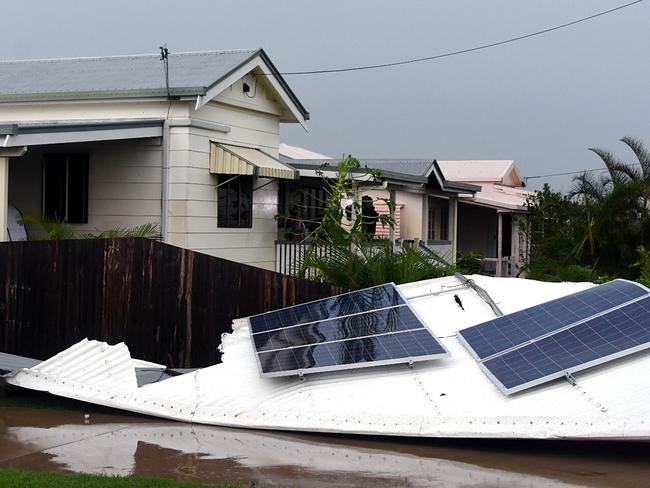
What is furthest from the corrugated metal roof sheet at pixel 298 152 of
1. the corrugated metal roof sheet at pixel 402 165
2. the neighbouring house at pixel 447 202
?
the corrugated metal roof sheet at pixel 402 165

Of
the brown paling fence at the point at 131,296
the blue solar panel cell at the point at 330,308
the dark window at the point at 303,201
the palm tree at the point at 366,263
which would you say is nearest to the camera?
the blue solar panel cell at the point at 330,308

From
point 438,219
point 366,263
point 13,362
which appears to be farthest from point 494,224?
point 13,362

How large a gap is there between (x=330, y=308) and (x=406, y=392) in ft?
7.44

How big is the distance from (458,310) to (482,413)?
7.61 ft

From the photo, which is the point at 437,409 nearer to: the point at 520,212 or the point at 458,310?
the point at 458,310

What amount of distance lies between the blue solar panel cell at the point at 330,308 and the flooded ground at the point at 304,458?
5.84 feet

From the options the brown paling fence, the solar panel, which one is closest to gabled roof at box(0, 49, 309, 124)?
the brown paling fence

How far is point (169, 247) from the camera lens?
36.1 feet

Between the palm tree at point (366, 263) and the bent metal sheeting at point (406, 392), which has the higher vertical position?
the palm tree at point (366, 263)

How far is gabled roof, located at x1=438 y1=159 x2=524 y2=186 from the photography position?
38.4m

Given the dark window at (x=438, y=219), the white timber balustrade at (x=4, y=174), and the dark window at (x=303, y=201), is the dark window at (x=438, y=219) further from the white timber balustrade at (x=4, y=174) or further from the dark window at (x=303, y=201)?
the white timber balustrade at (x=4, y=174)

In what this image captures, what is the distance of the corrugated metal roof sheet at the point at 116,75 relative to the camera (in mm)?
15977

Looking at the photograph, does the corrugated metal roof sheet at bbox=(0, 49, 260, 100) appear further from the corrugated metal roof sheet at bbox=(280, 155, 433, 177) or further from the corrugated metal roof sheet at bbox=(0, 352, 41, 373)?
the corrugated metal roof sheet at bbox=(0, 352, 41, 373)

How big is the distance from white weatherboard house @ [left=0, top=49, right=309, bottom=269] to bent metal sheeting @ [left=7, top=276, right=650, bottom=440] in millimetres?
5888
